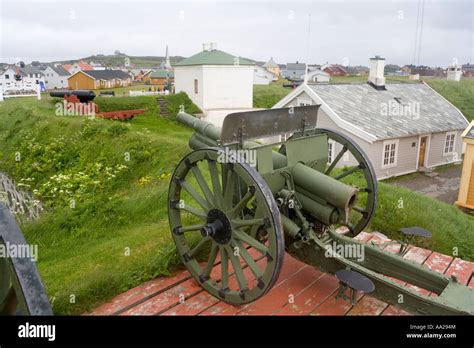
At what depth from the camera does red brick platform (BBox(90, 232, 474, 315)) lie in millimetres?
4090

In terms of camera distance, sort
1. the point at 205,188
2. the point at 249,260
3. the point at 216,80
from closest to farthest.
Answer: the point at 249,260 < the point at 205,188 < the point at 216,80

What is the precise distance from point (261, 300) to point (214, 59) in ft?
86.4

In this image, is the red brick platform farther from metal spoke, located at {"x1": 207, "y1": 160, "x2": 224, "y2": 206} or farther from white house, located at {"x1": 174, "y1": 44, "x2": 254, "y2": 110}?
white house, located at {"x1": 174, "y1": 44, "x2": 254, "y2": 110}

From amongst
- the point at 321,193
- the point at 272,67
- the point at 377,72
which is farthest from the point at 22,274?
the point at 272,67

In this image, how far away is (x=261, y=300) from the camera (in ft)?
14.0

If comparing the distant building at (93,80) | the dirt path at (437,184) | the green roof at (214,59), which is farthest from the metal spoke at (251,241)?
the distant building at (93,80)

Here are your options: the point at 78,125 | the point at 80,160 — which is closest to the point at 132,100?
the point at 78,125

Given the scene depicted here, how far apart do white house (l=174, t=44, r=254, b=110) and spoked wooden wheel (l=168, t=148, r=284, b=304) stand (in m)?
24.5

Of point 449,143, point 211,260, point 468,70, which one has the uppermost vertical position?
point 468,70

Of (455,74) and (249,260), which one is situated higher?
(455,74)

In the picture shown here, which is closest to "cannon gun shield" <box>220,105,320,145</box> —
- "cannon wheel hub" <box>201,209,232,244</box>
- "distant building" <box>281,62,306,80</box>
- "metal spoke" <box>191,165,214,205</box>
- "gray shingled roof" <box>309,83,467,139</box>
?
"metal spoke" <box>191,165,214,205</box>

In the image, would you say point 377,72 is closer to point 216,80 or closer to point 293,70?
point 216,80

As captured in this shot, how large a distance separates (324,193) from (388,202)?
3.21 metres
